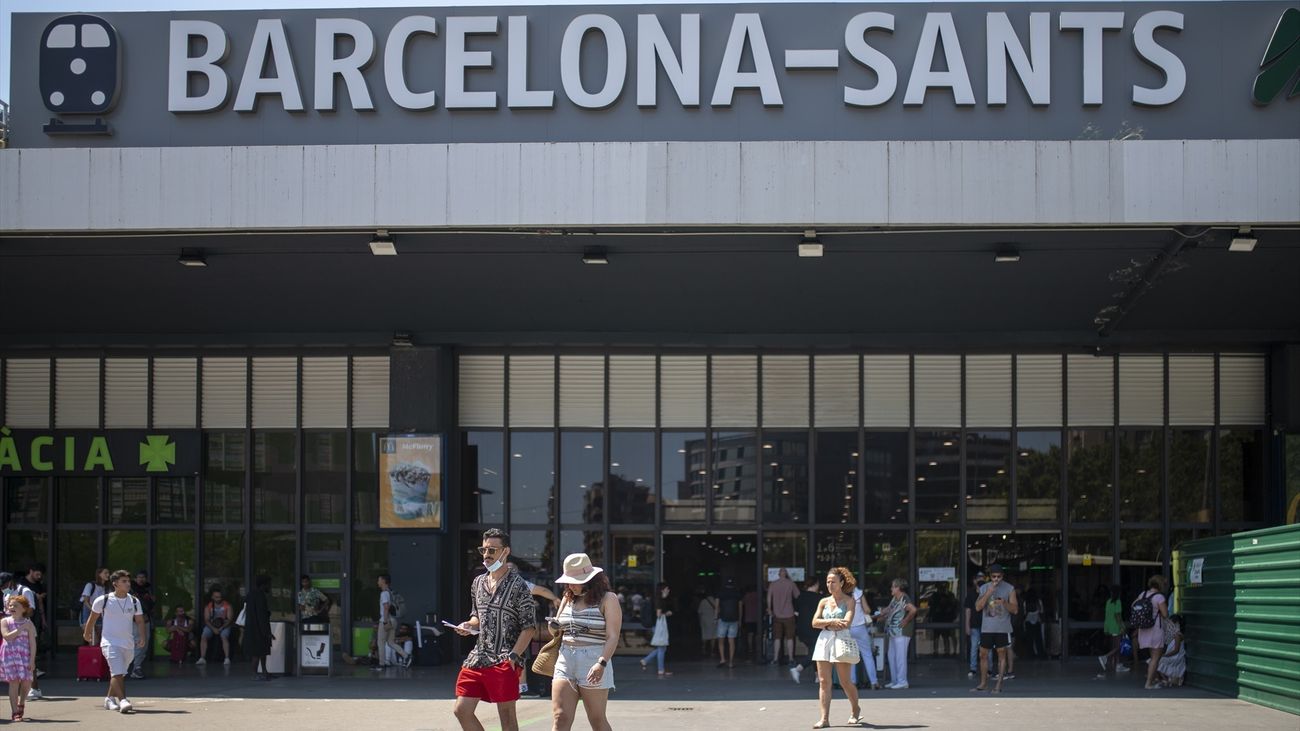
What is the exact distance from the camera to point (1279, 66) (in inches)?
716

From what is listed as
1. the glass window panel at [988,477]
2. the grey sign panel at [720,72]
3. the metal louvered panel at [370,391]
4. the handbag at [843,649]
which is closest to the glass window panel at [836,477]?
the glass window panel at [988,477]

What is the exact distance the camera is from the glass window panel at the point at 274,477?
23.8 meters

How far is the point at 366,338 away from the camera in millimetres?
23422

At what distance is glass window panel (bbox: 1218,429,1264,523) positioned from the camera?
2330 centimetres

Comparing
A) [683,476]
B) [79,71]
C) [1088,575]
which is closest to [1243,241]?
[1088,575]

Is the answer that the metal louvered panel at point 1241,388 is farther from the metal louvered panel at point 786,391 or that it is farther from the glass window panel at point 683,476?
the glass window panel at point 683,476

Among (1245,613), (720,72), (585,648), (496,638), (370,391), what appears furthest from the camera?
(370,391)

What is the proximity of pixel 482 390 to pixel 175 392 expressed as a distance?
17.2 ft

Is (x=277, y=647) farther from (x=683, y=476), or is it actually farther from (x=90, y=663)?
(x=683, y=476)

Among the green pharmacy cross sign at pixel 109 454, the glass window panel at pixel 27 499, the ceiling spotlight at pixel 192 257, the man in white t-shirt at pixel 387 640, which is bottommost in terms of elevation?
the man in white t-shirt at pixel 387 640

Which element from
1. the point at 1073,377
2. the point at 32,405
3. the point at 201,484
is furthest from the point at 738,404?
the point at 32,405

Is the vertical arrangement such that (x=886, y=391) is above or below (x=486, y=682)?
above

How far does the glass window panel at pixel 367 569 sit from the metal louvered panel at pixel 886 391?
719 centimetres

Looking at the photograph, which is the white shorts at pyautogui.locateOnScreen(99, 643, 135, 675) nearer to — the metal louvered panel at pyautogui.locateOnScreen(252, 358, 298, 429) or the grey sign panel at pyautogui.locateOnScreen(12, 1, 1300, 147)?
the grey sign panel at pyautogui.locateOnScreen(12, 1, 1300, 147)
